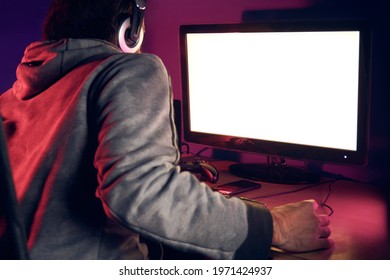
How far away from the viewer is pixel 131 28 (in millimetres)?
1083

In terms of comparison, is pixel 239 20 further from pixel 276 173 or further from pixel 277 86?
pixel 276 173

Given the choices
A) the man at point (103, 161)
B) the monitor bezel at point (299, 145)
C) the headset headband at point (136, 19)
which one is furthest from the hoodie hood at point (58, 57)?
the monitor bezel at point (299, 145)

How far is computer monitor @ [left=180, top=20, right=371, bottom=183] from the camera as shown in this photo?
133 centimetres

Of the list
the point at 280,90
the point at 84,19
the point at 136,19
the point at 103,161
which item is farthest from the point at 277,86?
the point at 103,161

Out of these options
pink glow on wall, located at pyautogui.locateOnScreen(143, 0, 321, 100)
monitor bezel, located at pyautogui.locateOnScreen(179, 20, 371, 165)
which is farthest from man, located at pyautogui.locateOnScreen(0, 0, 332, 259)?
pink glow on wall, located at pyautogui.locateOnScreen(143, 0, 321, 100)

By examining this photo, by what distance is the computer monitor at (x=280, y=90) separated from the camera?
1.33 m

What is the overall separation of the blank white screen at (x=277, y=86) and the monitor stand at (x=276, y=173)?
0.12 meters

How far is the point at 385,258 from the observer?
1.02m

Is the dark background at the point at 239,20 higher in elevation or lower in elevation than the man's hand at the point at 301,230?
higher

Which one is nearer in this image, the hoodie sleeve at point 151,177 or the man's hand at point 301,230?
the hoodie sleeve at point 151,177

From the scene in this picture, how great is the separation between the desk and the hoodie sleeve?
0.20m

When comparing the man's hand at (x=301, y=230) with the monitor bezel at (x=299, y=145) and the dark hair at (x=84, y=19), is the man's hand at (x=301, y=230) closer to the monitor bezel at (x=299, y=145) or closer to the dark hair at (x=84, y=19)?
the monitor bezel at (x=299, y=145)

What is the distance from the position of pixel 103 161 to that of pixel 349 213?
710 mm
